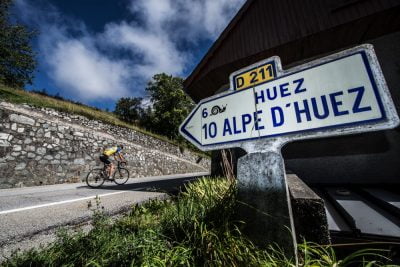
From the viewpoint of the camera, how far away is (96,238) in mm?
1782

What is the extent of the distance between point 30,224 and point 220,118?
8.14ft

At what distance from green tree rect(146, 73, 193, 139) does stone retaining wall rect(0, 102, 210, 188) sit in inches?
438

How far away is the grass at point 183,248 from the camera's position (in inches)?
46.8

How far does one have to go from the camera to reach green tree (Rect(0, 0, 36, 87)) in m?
13.8

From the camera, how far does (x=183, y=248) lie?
1420 millimetres

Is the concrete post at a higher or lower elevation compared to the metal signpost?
lower

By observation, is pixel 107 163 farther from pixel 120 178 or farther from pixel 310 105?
pixel 310 105

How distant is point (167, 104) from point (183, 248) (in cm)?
2429

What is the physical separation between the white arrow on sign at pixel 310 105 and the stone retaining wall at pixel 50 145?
876cm

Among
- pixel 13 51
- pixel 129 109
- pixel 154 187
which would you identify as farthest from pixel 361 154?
pixel 129 109

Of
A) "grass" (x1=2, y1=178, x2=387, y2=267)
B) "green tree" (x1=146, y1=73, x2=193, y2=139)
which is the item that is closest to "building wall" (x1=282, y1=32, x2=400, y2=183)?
"grass" (x1=2, y1=178, x2=387, y2=267)

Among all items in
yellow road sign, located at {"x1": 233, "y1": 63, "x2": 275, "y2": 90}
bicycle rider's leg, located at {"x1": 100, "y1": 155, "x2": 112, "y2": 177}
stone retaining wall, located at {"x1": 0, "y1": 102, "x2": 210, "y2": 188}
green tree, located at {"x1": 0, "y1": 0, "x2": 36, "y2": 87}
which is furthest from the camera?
green tree, located at {"x1": 0, "y1": 0, "x2": 36, "y2": 87}

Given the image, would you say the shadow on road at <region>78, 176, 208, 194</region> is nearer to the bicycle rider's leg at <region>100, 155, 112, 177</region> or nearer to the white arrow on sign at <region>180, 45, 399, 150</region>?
the bicycle rider's leg at <region>100, 155, 112, 177</region>

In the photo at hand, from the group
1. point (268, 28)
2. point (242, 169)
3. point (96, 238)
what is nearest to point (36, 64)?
point (268, 28)
